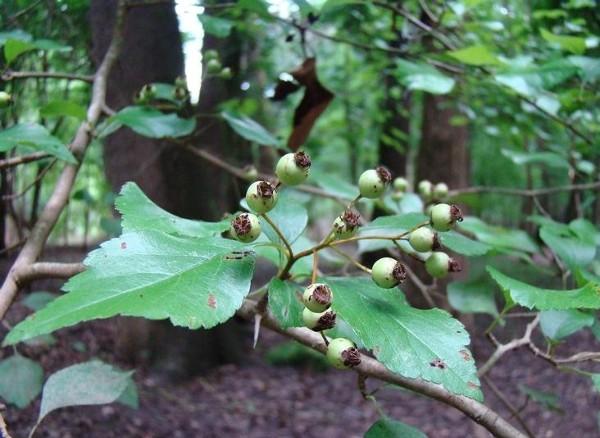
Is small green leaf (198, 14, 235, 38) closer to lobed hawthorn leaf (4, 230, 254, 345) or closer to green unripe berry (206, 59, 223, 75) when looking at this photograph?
green unripe berry (206, 59, 223, 75)

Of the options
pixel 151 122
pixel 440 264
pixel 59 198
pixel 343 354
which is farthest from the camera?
pixel 151 122

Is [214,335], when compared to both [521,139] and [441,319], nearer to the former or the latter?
[521,139]

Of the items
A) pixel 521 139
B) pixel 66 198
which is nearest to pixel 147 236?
pixel 66 198

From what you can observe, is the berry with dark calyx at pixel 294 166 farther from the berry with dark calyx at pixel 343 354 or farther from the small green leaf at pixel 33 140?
the small green leaf at pixel 33 140

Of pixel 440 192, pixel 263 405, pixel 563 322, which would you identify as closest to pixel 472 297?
pixel 563 322

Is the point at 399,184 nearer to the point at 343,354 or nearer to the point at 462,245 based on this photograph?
A: the point at 462,245

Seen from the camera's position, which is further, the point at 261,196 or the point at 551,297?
the point at 551,297

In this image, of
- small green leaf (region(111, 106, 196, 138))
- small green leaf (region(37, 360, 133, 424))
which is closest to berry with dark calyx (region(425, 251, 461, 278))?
small green leaf (region(37, 360, 133, 424))
